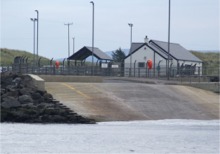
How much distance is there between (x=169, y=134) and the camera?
33.6 meters

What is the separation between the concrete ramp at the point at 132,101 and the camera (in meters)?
39.3

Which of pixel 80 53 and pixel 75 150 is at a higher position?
pixel 80 53

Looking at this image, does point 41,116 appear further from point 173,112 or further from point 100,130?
point 173,112

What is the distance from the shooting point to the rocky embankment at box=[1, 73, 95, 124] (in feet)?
123

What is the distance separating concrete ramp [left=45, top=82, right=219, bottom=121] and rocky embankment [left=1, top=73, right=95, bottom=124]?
0.65 m

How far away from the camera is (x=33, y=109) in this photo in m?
37.9

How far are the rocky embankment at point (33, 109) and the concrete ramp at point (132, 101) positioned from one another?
→ 0.65 metres

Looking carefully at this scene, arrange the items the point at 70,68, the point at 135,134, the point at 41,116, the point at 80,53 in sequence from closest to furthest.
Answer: the point at 135,134 → the point at 41,116 → the point at 70,68 → the point at 80,53

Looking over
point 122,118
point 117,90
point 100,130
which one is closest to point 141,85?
point 117,90

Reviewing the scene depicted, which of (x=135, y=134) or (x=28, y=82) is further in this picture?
(x=28, y=82)

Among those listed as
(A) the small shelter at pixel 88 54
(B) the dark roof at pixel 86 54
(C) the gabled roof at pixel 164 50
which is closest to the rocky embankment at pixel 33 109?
(A) the small shelter at pixel 88 54

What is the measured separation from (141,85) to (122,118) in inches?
359

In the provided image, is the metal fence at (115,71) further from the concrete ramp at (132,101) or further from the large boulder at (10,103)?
the large boulder at (10,103)

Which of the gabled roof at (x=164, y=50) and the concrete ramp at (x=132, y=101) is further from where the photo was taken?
the gabled roof at (x=164, y=50)
